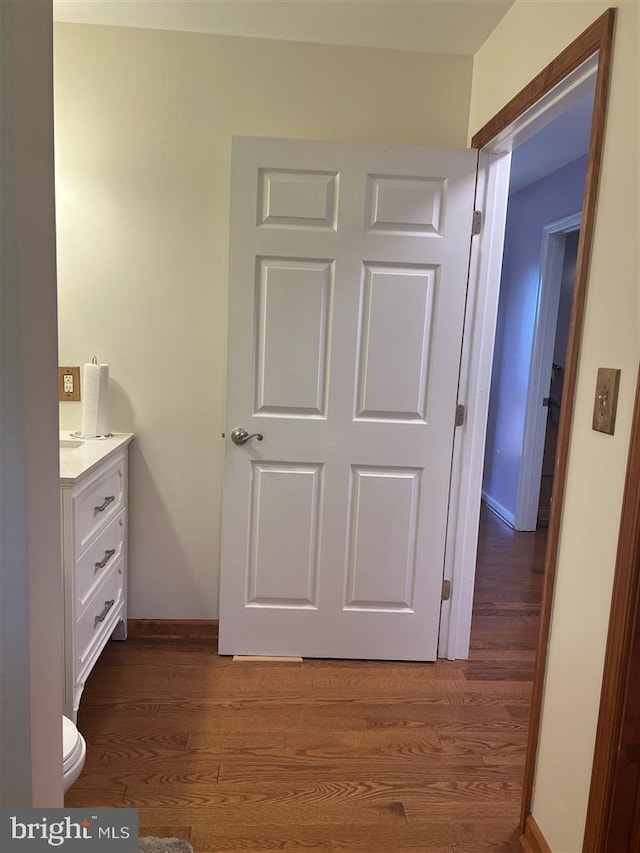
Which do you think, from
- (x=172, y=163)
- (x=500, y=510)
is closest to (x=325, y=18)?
(x=172, y=163)

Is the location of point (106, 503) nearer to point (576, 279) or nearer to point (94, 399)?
point (94, 399)

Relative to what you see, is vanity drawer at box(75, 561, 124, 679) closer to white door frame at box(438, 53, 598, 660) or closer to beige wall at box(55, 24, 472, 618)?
beige wall at box(55, 24, 472, 618)

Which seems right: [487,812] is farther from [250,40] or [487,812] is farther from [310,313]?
[250,40]

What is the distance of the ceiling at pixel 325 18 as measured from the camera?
1.98 meters

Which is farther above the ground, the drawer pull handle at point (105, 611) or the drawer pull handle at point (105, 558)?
the drawer pull handle at point (105, 558)

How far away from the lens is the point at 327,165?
214 cm

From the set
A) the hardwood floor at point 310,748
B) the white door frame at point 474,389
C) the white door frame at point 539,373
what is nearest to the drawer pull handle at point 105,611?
the hardwood floor at point 310,748

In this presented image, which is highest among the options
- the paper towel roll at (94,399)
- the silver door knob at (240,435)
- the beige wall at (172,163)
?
the beige wall at (172,163)

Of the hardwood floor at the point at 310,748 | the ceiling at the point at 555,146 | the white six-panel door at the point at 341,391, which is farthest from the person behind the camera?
the ceiling at the point at 555,146

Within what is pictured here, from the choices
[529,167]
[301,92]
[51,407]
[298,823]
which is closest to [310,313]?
[301,92]

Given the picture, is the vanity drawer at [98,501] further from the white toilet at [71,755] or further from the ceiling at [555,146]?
the ceiling at [555,146]

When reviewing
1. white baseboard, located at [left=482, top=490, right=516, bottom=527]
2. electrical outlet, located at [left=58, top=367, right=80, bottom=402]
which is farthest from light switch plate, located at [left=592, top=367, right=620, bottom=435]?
white baseboard, located at [left=482, top=490, right=516, bottom=527]

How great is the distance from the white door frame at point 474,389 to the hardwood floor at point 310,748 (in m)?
0.24

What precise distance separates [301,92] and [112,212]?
0.87m
